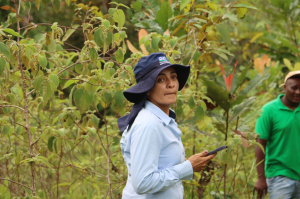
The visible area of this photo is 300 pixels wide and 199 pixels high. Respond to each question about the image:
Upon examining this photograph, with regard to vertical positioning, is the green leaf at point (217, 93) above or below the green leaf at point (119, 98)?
below

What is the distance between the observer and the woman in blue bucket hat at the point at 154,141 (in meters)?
1.97

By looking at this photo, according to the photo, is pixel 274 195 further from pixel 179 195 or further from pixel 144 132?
pixel 144 132

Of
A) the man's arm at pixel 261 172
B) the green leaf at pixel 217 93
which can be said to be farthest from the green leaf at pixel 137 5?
the man's arm at pixel 261 172

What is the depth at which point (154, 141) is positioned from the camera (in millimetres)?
1993

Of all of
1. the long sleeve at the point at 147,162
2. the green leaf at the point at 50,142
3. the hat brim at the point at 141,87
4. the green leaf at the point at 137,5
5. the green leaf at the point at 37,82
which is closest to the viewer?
the long sleeve at the point at 147,162

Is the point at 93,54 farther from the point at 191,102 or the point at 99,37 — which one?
the point at 191,102

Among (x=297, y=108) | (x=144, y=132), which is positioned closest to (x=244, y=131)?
(x=297, y=108)

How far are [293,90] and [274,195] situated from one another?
3.21ft

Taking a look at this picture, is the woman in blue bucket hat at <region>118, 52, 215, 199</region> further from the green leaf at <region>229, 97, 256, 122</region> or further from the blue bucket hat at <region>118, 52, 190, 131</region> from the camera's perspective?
the green leaf at <region>229, 97, 256, 122</region>

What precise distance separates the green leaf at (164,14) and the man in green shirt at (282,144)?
4.07 feet

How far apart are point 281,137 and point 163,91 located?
2015 millimetres

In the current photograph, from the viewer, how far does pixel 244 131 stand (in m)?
3.76

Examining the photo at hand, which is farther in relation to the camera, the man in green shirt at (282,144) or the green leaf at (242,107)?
the man in green shirt at (282,144)

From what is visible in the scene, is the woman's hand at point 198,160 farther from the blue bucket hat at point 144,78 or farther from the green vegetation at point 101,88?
the green vegetation at point 101,88
